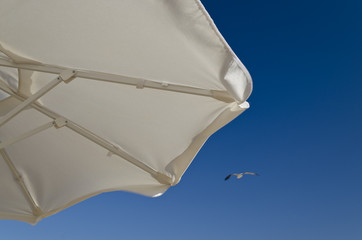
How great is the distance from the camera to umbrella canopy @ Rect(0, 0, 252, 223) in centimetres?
262

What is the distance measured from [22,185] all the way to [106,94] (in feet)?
5.32

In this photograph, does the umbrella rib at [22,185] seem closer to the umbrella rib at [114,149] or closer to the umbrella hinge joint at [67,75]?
the umbrella rib at [114,149]

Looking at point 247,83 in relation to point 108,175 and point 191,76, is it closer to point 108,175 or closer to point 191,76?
point 191,76

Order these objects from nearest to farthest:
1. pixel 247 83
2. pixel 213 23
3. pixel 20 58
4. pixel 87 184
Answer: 1. pixel 213 23
2. pixel 247 83
3. pixel 20 58
4. pixel 87 184

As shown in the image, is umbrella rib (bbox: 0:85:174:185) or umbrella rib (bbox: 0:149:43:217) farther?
umbrella rib (bbox: 0:149:43:217)

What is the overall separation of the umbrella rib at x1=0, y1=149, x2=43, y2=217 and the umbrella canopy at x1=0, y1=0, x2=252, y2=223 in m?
0.01

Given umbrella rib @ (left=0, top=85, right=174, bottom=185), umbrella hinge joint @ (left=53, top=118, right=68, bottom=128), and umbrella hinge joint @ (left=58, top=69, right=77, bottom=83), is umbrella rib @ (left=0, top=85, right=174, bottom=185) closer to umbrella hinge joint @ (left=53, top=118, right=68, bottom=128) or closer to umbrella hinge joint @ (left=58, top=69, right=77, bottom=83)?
umbrella hinge joint @ (left=53, top=118, right=68, bottom=128)

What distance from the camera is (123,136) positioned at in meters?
4.02

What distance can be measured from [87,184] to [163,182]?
3.02 ft

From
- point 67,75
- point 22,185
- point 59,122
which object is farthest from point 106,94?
point 22,185

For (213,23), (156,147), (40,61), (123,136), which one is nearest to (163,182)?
(156,147)

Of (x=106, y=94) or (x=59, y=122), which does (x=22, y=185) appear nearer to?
(x=59, y=122)

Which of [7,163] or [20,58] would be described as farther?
[7,163]

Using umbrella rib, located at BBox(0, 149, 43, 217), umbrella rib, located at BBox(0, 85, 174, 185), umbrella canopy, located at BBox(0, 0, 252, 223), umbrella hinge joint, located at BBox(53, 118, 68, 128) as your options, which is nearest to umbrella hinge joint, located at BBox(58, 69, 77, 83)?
umbrella canopy, located at BBox(0, 0, 252, 223)
